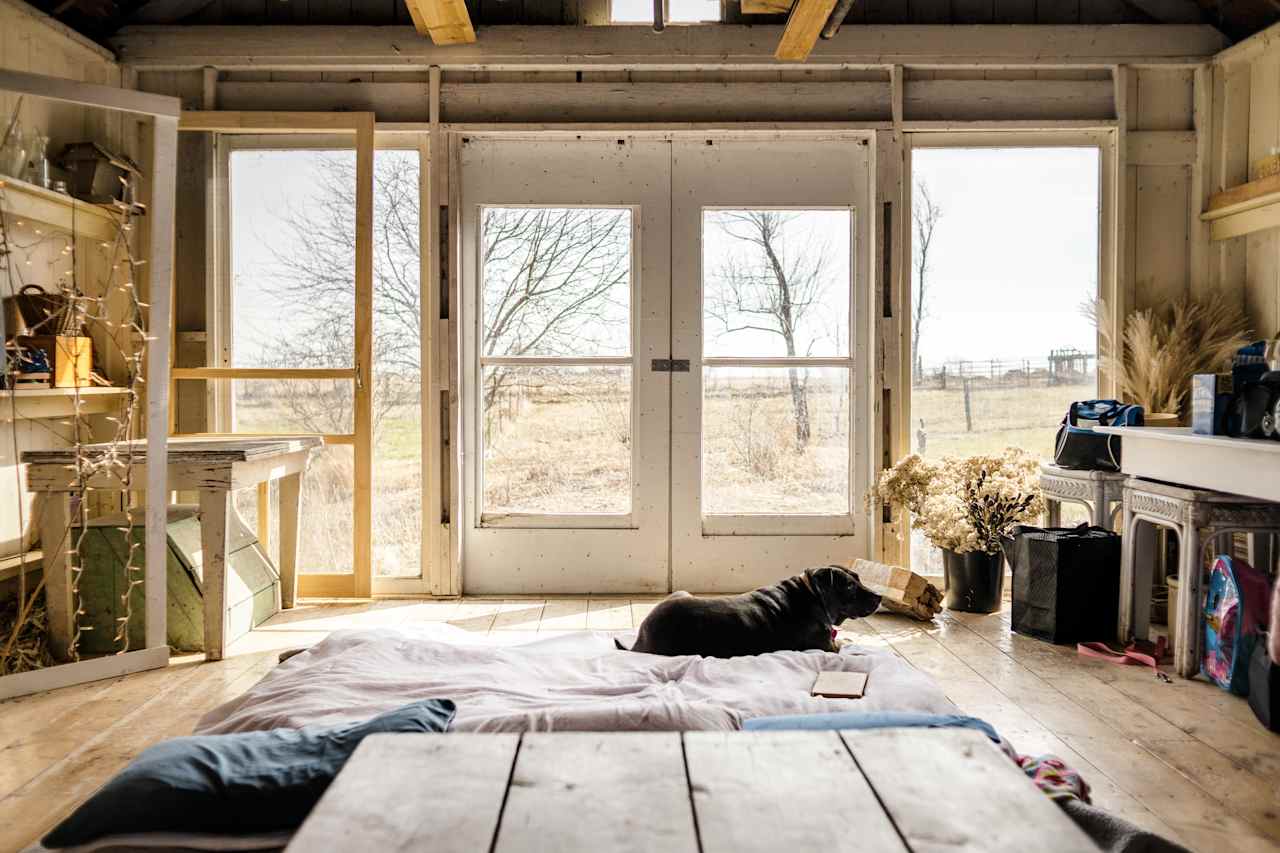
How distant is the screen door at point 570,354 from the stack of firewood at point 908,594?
111cm

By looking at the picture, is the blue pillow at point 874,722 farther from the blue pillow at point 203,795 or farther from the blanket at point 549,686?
the blue pillow at point 203,795

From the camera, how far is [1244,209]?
4543 millimetres

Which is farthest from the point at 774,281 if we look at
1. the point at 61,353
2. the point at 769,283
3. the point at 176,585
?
the point at 61,353

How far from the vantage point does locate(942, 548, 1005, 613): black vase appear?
443 cm

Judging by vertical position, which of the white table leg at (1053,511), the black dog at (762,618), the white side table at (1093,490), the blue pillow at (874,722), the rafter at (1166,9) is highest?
the rafter at (1166,9)

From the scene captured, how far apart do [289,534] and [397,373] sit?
3.04ft

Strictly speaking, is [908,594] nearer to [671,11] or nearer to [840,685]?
[840,685]

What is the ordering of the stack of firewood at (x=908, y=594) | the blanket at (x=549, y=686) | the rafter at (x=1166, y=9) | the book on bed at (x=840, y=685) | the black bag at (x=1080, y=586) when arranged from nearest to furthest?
1. the blanket at (x=549, y=686)
2. the book on bed at (x=840, y=685)
3. the black bag at (x=1080, y=586)
4. the stack of firewood at (x=908, y=594)
5. the rafter at (x=1166, y=9)

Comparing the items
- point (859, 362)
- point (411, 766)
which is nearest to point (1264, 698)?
point (859, 362)

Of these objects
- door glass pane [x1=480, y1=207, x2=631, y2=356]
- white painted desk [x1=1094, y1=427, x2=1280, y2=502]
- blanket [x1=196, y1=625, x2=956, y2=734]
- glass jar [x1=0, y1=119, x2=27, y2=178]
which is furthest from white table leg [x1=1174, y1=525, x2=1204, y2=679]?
glass jar [x1=0, y1=119, x2=27, y2=178]

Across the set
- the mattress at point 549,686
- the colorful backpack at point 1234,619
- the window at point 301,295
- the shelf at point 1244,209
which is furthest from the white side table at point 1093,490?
the window at point 301,295

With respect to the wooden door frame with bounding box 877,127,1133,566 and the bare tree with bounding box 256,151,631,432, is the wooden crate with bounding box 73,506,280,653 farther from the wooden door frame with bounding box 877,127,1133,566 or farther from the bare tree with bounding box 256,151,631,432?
the wooden door frame with bounding box 877,127,1133,566

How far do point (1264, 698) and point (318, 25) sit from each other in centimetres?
474

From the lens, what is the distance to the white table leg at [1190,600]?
341 cm
